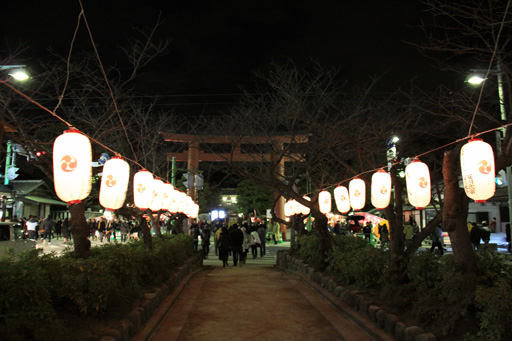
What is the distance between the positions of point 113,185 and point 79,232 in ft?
3.97

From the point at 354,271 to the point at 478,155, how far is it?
11.3ft

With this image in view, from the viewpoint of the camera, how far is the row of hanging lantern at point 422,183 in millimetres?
6664

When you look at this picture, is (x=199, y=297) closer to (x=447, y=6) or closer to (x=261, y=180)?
(x=261, y=180)

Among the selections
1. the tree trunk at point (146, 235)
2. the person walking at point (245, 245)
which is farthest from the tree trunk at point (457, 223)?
the person walking at point (245, 245)


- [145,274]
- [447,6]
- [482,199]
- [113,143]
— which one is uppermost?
[447,6]

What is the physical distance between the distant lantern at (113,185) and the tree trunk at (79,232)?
54 centimetres

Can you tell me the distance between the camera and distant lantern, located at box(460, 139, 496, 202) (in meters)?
6.64

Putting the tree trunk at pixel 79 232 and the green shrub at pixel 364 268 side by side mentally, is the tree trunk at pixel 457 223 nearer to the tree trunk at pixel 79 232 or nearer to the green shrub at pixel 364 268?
the green shrub at pixel 364 268

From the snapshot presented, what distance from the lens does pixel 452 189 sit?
649 cm

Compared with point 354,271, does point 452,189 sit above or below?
above

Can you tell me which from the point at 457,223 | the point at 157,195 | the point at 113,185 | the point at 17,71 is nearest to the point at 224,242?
the point at 157,195

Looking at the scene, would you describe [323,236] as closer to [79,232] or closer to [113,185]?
[113,185]

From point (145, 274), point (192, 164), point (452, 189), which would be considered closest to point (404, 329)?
point (452, 189)

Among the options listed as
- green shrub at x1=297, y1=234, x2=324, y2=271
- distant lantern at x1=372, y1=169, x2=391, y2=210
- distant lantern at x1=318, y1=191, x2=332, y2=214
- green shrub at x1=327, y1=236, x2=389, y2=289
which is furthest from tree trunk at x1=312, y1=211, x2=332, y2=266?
distant lantern at x1=372, y1=169, x2=391, y2=210
